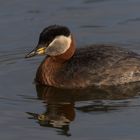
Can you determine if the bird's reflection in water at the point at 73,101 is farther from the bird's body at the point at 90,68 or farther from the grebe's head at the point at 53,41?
the grebe's head at the point at 53,41

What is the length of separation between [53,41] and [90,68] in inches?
35.2

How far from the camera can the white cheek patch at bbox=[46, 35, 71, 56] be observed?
15.4 m

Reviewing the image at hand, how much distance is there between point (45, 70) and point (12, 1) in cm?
466

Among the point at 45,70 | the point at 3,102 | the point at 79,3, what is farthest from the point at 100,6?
the point at 3,102

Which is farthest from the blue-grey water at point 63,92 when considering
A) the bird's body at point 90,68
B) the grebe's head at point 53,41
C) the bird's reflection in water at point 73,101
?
the grebe's head at point 53,41

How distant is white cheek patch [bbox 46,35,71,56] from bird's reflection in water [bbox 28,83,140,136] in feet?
2.36

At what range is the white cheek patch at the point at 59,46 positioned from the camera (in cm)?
1535

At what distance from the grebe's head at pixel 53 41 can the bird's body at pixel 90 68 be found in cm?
10

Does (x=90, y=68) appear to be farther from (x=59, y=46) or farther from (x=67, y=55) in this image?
(x=59, y=46)

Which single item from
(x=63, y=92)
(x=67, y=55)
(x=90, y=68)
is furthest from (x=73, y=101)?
(x=67, y=55)

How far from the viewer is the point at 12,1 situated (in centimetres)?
1972

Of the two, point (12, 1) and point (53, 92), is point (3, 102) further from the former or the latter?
point (12, 1)

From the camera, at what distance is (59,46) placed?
15.5 metres

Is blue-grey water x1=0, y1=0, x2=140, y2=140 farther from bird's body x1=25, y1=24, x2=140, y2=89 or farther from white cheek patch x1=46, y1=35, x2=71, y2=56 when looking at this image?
white cheek patch x1=46, y1=35, x2=71, y2=56
